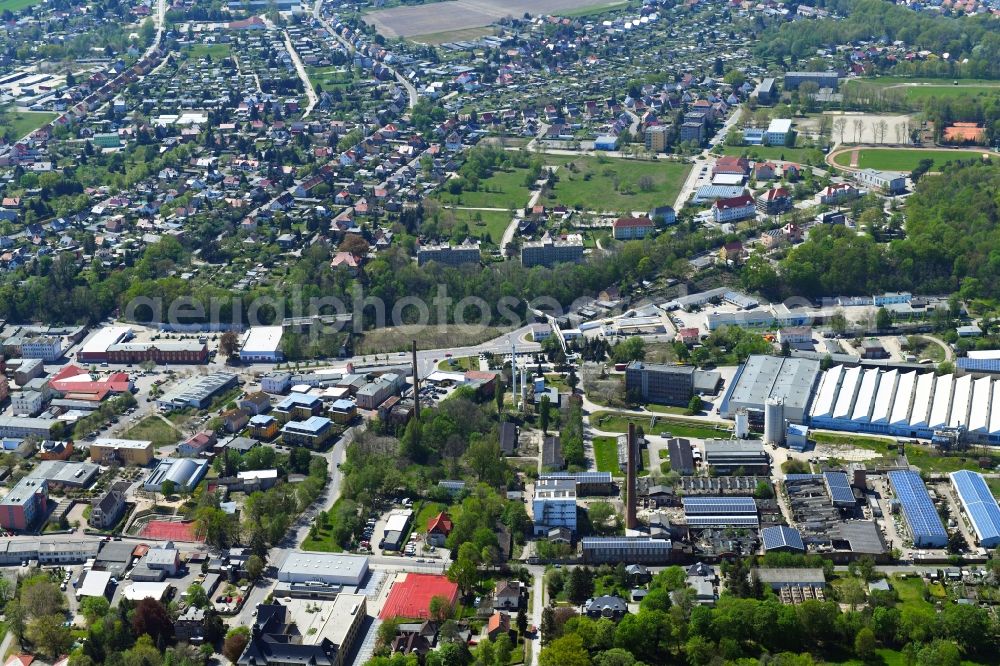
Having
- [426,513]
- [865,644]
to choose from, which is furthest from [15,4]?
[865,644]

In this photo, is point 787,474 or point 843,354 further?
point 843,354

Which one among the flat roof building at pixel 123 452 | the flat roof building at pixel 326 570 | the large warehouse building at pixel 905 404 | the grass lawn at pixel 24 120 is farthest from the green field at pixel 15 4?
the flat roof building at pixel 326 570

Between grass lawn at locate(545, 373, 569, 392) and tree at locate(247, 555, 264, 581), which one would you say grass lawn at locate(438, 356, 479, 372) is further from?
tree at locate(247, 555, 264, 581)

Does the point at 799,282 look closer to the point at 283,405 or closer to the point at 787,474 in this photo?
the point at 787,474

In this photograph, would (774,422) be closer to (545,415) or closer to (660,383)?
(660,383)

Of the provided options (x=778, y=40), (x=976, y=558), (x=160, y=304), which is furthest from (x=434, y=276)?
(x=778, y=40)

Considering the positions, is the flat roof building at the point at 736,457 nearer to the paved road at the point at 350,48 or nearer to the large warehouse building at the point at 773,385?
the large warehouse building at the point at 773,385
